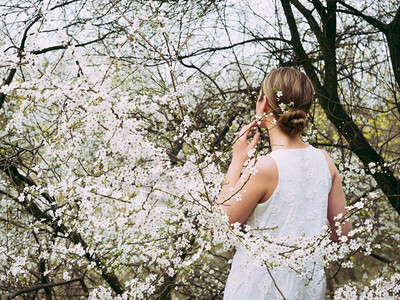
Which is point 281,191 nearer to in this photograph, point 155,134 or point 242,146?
point 242,146

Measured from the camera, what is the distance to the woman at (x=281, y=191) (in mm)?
1769

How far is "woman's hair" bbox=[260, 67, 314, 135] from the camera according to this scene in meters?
1.83

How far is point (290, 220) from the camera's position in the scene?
1827 millimetres

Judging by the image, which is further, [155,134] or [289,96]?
[155,134]

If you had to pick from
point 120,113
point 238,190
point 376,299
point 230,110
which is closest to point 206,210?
point 238,190

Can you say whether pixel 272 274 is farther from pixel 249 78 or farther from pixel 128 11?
pixel 249 78

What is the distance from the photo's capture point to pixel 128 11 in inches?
149

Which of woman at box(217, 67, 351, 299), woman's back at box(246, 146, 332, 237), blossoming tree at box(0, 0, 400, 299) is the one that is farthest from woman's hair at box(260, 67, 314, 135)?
blossoming tree at box(0, 0, 400, 299)

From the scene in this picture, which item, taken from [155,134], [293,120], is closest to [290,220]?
[293,120]

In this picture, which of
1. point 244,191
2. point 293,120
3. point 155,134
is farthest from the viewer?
point 155,134

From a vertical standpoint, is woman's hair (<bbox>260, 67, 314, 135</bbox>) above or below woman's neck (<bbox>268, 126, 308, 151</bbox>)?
above

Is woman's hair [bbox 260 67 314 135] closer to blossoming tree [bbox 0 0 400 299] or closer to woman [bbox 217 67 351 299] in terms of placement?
woman [bbox 217 67 351 299]

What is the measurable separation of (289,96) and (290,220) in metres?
0.44

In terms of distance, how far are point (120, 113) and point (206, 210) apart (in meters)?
0.57
